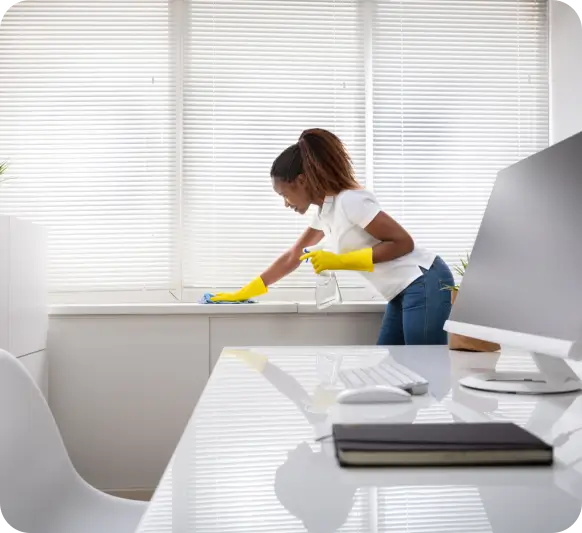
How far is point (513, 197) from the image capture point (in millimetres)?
1232

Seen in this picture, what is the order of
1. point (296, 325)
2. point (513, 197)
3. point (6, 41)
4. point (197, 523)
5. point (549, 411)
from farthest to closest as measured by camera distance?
point (6, 41) < point (296, 325) < point (513, 197) < point (549, 411) < point (197, 523)

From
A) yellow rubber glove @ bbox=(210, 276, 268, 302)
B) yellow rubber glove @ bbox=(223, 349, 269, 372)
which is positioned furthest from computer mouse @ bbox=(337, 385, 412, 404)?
yellow rubber glove @ bbox=(210, 276, 268, 302)

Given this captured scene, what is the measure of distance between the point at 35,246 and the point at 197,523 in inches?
88.9

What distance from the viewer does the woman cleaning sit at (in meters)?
2.38

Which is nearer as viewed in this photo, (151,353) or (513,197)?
(513,197)

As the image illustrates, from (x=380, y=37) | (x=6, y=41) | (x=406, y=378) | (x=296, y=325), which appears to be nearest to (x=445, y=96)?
(x=380, y=37)

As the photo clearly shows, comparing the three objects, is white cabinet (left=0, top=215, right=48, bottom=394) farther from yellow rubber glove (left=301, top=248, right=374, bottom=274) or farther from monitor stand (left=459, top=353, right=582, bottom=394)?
monitor stand (left=459, top=353, right=582, bottom=394)

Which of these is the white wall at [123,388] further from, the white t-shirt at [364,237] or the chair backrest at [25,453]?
the chair backrest at [25,453]

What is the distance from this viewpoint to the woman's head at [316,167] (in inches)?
97.7

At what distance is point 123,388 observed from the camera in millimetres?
2617

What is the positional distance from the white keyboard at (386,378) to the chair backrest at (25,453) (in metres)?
0.56

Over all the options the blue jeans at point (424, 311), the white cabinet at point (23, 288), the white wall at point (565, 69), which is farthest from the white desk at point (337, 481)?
the white wall at point (565, 69)

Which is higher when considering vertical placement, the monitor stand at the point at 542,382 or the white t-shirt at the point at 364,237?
the white t-shirt at the point at 364,237

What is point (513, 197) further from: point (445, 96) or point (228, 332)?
point (445, 96)
